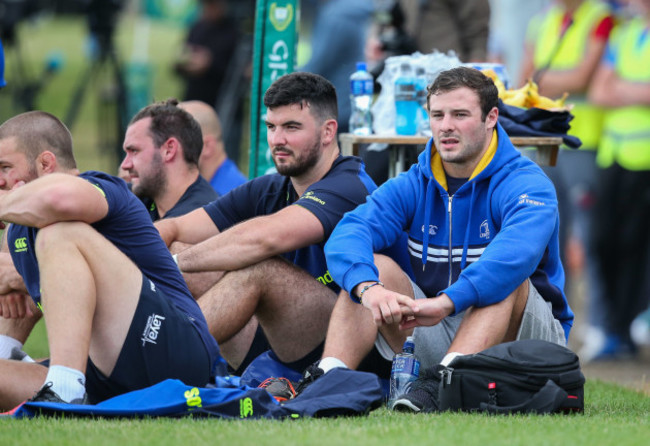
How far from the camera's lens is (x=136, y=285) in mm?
4488

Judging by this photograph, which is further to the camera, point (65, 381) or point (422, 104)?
point (422, 104)

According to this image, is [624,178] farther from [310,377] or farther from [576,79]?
[310,377]

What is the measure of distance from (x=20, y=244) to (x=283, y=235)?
1254 millimetres

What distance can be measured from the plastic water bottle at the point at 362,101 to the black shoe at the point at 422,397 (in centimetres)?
219

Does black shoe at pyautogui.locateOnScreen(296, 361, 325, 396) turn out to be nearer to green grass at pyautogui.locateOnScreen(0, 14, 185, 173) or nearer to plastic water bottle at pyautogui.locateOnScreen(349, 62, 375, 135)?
plastic water bottle at pyautogui.locateOnScreen(349, 62, 375, 135)

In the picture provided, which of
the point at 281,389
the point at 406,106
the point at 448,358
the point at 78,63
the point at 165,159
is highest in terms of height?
the point at 78,63

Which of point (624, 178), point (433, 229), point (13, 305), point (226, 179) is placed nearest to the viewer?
point (13, 305)

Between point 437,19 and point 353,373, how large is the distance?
4.31 m

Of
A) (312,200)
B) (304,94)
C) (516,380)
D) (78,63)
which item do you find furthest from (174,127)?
(78,63)

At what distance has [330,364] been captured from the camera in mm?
4832

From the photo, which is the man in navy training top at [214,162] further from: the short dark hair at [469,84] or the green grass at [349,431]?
the green grass at [349,431]

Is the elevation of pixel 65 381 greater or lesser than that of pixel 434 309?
lesser

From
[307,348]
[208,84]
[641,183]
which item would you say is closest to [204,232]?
[307,348]

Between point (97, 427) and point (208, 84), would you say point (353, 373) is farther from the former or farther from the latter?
point (208, 84)
